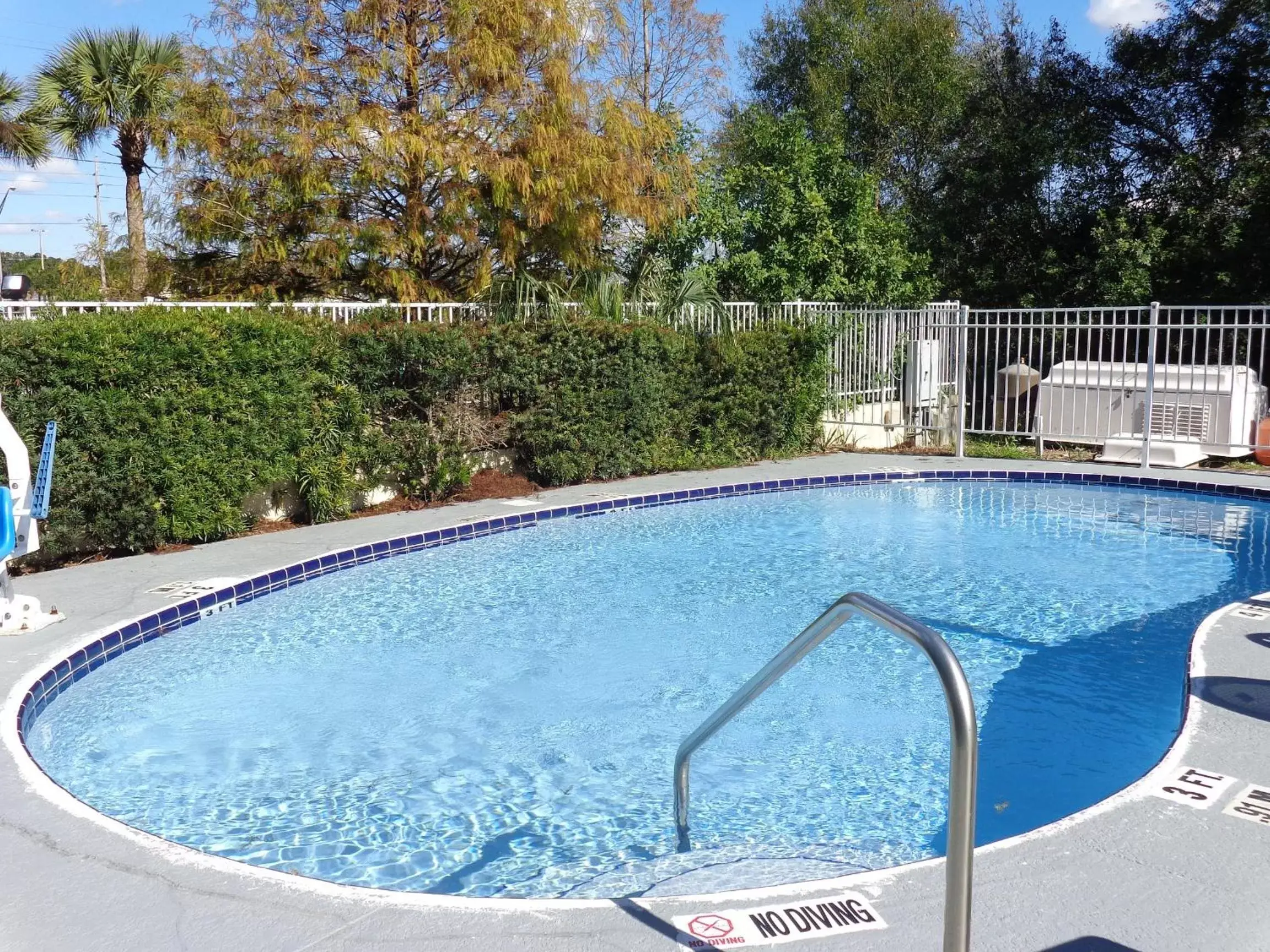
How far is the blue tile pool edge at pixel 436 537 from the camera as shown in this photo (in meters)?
5.82

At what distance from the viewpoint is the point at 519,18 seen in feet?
41.0

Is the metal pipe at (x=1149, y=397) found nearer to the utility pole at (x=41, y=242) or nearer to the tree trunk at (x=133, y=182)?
the tree trunk at (x=133, y=182)

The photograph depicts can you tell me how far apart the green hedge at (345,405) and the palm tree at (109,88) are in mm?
11259

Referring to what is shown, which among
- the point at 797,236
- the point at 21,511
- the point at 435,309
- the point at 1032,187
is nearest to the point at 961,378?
the point at 797,236

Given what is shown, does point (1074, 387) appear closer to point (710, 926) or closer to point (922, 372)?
point (922, 372)

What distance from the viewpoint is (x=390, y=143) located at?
39.9 feet

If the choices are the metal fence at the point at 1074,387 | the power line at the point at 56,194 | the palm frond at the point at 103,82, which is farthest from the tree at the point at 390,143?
the power line at the point at 56,194

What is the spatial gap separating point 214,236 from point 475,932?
1182cm

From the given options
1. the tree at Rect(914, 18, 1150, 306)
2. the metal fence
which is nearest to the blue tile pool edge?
the metal fence

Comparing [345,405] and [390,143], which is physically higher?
[390,143]

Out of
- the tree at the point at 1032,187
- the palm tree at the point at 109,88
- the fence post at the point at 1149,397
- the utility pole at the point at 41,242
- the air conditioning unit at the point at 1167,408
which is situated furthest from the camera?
the utility pole at the point at 41,242

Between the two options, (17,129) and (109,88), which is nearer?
(17,129)

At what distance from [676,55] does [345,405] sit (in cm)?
1747

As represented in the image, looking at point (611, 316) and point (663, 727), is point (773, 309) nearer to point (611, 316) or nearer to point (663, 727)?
point (611, 316)
